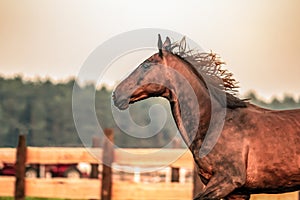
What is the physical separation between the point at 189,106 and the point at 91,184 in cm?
677

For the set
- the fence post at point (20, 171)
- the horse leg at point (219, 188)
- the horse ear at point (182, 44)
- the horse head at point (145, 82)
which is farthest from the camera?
the fence post at point (20, 171)

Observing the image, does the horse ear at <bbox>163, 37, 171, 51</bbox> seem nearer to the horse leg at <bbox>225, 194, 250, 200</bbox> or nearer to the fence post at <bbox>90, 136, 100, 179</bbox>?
the horse leg at <bbox>225, 194, 250, 200</bbox>

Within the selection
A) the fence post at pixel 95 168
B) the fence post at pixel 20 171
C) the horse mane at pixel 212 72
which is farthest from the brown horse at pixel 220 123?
the fence post at pixel 95 168

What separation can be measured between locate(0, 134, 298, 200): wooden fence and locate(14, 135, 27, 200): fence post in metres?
0.09

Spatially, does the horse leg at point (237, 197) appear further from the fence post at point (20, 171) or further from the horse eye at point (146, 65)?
the fence post at point (20, 171)

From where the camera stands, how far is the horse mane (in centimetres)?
793

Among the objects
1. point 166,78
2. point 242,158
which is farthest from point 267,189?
point 166,78

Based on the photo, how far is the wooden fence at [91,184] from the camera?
1392 centimetres

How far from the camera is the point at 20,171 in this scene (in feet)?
46.7

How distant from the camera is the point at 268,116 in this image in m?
7.82

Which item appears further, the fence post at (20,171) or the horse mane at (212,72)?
the fence post at (20,171)

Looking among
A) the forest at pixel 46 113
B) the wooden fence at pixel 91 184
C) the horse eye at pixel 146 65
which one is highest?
the forest at pixel 46 113

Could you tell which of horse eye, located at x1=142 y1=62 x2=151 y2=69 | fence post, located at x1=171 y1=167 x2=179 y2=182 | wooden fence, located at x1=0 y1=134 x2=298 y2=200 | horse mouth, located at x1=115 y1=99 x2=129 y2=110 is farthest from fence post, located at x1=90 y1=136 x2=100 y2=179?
horse eye, located at x1=142 y1=62 x2=151 y2=69

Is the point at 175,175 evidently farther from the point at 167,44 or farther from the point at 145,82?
the point at 145,82
